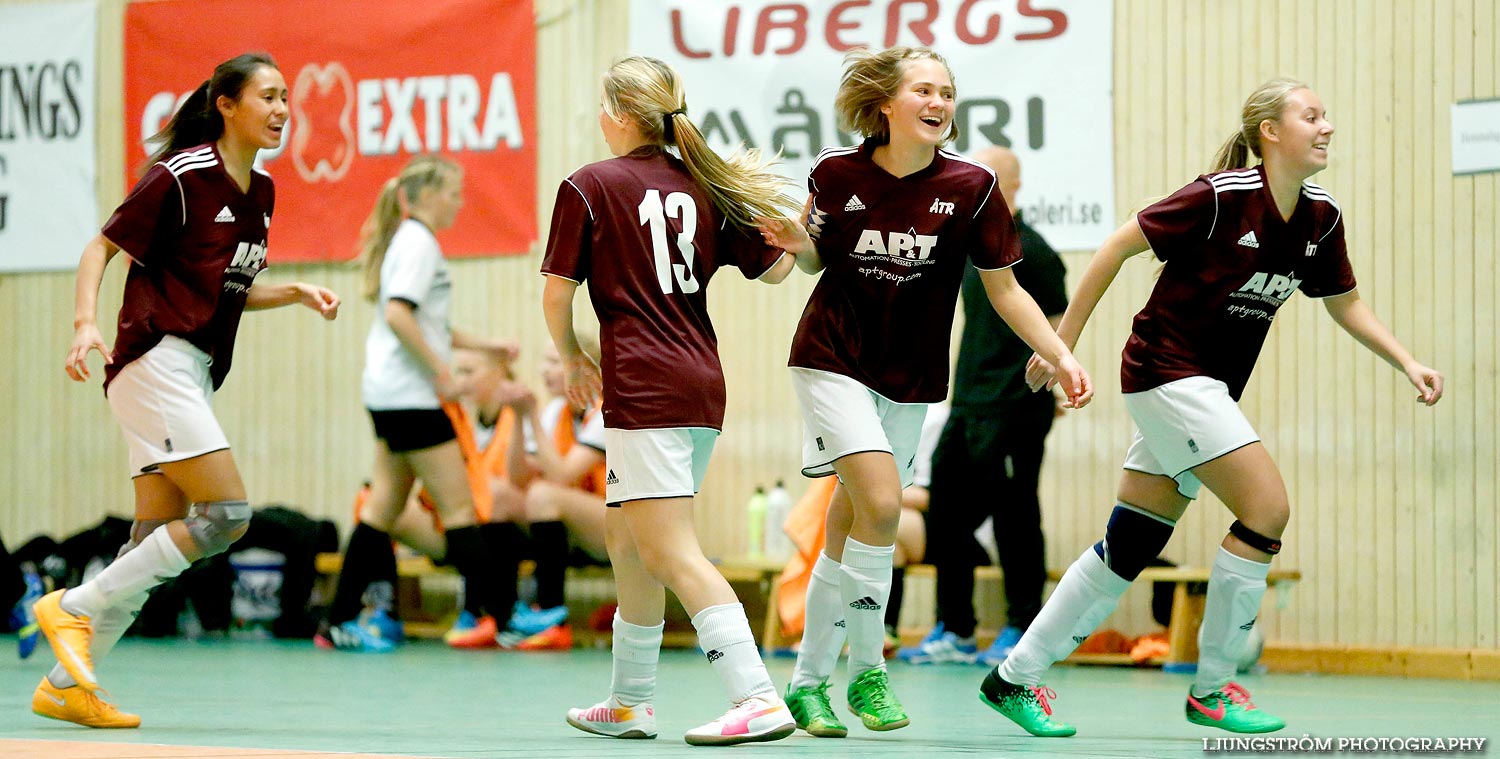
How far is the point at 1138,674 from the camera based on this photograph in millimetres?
7281

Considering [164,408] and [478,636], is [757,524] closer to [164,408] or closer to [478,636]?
[478,636]

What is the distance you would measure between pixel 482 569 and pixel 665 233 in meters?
4.21

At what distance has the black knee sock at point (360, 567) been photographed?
26.4ft

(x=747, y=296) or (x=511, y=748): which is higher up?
(x=747, y=296)

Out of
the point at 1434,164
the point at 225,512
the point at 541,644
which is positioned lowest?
the point at 541,644

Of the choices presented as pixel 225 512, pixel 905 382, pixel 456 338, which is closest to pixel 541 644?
pixel 456 338

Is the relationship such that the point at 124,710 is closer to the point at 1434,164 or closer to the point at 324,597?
the point at 324,597

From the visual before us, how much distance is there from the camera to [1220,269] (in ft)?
15.1

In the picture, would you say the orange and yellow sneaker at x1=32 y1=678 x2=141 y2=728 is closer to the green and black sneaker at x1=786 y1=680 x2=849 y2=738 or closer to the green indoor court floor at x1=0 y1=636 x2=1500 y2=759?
the green indoor court floor at x1=0 y1=636 x2=1500 y2=759

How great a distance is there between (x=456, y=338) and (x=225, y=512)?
3.37 metres

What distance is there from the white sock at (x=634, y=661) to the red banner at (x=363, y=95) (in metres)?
5.19

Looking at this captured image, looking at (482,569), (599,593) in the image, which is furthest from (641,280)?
(599,593)

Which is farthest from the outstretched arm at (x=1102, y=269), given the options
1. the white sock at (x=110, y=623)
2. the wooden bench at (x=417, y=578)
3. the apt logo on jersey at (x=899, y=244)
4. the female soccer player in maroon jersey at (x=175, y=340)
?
the wooden bench at (x=417, y=578)

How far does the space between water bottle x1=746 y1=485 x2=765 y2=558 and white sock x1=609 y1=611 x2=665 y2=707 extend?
14.0 ft
